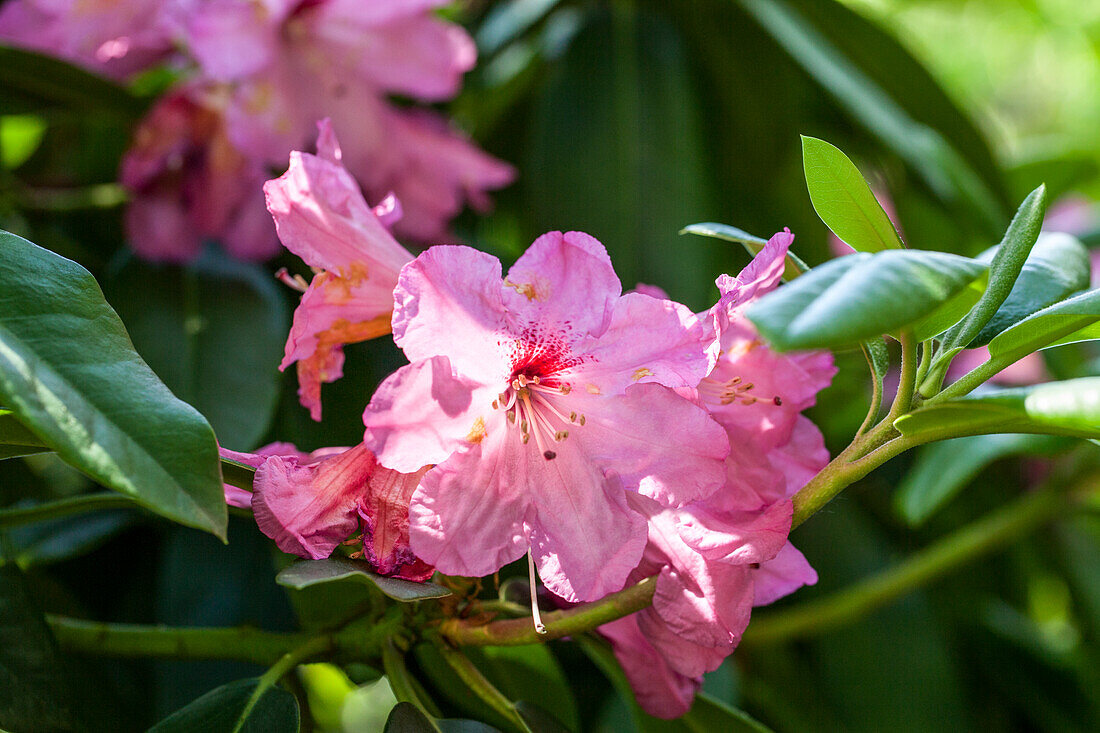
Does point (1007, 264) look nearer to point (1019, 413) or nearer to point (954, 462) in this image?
point (1019, 413)

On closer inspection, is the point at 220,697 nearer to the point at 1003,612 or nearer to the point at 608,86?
the point at 608,86

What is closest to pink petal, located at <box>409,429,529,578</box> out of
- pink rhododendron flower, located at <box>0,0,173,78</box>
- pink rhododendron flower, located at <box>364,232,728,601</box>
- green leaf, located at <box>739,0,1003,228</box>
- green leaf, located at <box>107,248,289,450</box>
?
pink rhododendron flower, located at <box>364,232,728,601</box>

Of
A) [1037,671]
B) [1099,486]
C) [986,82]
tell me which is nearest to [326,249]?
[1099,486]

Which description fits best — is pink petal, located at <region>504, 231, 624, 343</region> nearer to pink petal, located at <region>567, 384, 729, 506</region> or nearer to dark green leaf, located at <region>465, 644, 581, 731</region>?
pink petal, located at <region>567, 384, 729, 506</region>

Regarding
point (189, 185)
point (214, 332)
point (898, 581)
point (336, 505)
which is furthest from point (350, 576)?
point (898, 581)

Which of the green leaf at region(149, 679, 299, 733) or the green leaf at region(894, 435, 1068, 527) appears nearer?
the green leaf at region(149, 679, 299, 733)

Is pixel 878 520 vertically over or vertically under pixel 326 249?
under

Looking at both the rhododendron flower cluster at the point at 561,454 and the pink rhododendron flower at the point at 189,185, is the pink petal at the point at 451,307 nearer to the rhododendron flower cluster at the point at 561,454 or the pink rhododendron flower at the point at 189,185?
the rhododendron flower cluster at the point at 561,454
